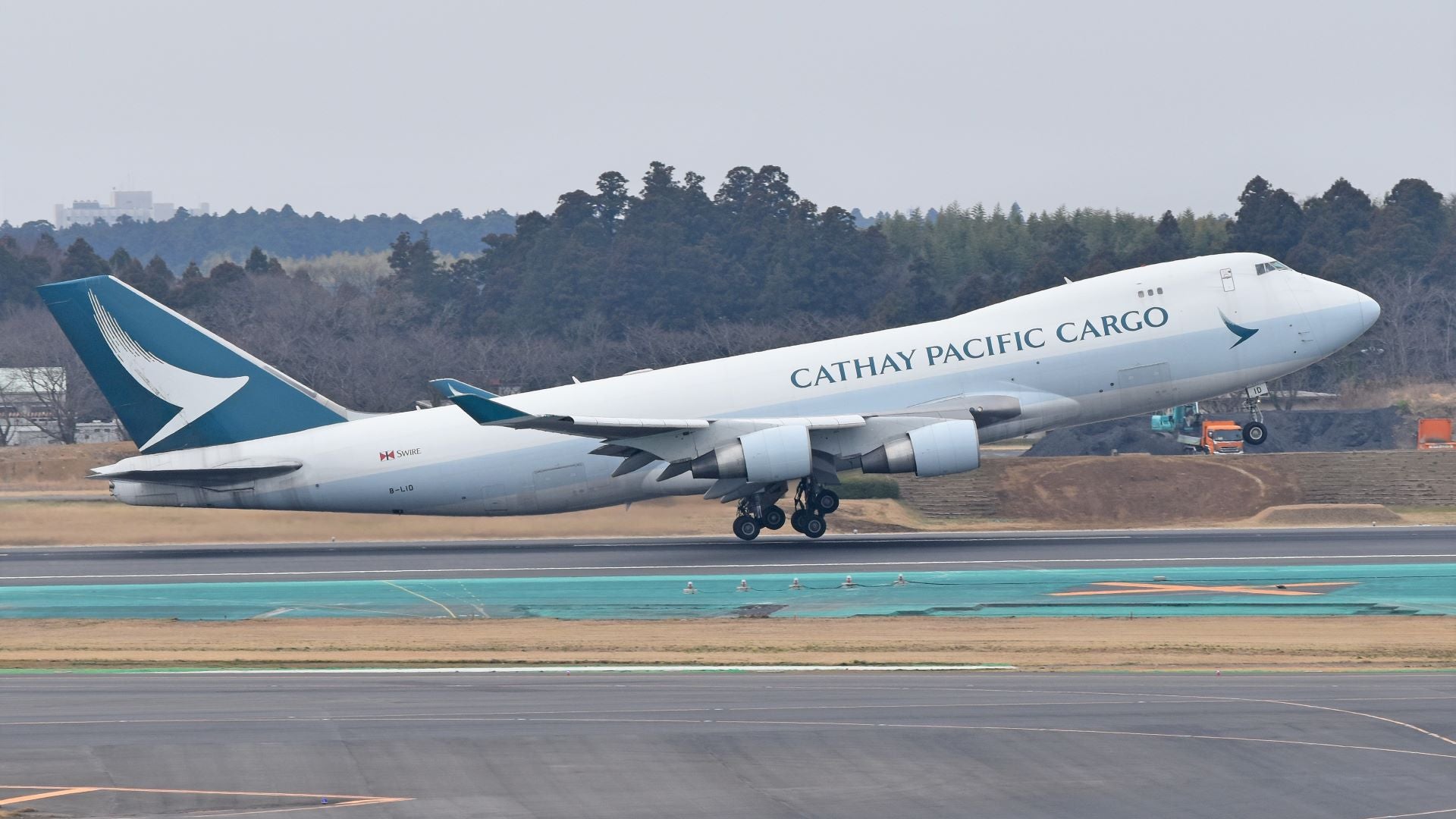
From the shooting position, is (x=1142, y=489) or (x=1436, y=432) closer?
(x=1142, y=489)

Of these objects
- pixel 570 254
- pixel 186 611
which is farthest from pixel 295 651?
pixel 570 254

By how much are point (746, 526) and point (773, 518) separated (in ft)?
2.59

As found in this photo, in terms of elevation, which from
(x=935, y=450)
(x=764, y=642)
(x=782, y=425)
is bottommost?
(x=764, y=642)

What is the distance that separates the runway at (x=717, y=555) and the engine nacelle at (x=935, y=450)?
7.59 ft

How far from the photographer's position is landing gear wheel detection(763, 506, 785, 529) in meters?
44.0

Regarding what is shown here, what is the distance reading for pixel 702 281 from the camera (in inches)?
4343

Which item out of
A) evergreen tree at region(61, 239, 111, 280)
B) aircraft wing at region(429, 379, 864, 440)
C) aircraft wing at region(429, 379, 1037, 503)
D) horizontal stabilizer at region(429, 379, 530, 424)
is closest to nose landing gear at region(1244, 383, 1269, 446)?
aircraft wing at region(429, 379, 1037, 503)

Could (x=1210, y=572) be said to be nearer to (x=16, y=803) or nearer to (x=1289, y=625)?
(x=1289, y=625)

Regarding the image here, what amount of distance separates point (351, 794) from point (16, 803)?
3519 mm

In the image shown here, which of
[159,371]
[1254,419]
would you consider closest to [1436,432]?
[1254,419]

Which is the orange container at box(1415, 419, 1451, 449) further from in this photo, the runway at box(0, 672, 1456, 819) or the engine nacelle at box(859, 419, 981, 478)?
the runway at box(0, 672, 1456, 819)

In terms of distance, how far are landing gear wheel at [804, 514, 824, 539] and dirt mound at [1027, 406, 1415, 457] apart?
89.7 ft

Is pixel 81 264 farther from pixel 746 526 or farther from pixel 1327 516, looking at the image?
pixel 1327 516

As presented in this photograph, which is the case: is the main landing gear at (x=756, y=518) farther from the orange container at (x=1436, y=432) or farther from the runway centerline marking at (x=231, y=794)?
the orange container at (x=1436, y=432)
